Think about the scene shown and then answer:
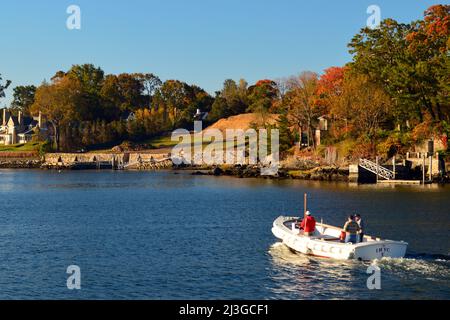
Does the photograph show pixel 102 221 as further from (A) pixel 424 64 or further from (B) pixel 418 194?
(A) pixel 424 64

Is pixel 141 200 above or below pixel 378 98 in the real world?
below

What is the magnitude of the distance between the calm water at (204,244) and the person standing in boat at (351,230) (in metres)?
1.71

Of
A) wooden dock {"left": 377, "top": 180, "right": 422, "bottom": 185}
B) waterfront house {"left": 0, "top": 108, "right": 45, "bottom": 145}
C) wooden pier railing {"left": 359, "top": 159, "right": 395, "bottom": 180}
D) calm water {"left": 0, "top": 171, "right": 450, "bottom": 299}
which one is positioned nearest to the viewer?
calm water {"left": 0, "top": 171, "right": 450, "bottom": 299}

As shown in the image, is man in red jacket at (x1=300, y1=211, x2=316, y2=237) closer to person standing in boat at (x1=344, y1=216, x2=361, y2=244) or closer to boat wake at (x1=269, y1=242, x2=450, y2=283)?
boat wake at (x1=269, y1=242, x2=450, y2=283)

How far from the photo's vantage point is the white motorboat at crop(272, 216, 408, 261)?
114 feet

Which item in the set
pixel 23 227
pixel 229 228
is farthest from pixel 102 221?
pixel 229 228

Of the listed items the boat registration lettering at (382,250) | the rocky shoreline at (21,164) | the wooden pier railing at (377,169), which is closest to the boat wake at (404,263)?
the boat registration lettering at (382,250)

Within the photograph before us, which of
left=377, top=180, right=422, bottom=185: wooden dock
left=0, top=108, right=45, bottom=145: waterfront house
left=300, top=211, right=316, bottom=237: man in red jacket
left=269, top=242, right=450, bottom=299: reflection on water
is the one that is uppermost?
left=0, top=108, right=45, bottom=145: waterfront house

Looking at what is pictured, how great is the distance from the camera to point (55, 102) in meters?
152

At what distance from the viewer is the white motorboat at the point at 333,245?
3478 cm

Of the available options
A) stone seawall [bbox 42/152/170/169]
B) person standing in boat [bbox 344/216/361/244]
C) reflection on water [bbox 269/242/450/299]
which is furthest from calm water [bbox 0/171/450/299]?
stone seawall [bbox 42/152/170/169]

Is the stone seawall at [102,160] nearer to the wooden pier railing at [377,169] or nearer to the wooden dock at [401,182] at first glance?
the wooden pier railing at [377,169]

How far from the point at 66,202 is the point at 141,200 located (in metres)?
7.55

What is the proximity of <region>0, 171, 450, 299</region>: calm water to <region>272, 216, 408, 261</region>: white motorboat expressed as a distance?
1.60ft
